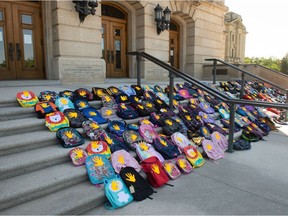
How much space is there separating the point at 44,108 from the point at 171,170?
2.14m

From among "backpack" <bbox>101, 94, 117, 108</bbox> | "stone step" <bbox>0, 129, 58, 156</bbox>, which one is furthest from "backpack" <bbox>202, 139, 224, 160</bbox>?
"stone step" <bbox>0, 129, 58, 156</bbox>

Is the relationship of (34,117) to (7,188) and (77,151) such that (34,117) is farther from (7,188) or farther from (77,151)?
(7,188)

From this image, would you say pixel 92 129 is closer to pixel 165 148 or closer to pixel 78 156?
pixel 78 156

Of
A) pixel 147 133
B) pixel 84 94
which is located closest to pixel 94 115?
pixel 84 94

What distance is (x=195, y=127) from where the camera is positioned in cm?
440

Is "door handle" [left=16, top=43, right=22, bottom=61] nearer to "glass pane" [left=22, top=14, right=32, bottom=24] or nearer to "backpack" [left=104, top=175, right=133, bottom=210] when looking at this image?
"glass pane" [left=22, top=14, right=32, bottom=24]

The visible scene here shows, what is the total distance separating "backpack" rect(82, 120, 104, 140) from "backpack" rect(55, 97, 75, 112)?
66 cm

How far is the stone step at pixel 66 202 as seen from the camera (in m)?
2.04

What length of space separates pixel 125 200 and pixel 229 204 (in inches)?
41.0

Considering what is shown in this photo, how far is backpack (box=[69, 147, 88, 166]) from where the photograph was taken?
8.92ft

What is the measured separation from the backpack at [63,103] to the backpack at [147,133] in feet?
4.18

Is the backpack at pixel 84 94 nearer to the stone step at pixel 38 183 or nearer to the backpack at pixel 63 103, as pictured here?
the backpack at pixel 63 103

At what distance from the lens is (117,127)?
362 cm

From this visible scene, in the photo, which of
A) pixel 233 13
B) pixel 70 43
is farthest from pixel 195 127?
pixel 233 13
